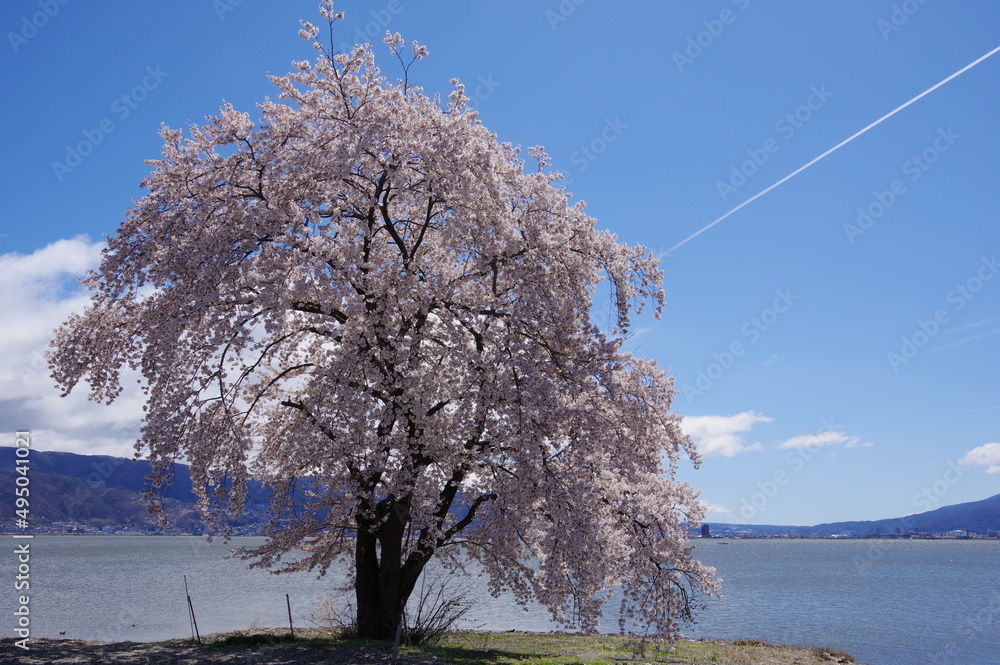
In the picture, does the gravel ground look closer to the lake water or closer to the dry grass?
the dry grass

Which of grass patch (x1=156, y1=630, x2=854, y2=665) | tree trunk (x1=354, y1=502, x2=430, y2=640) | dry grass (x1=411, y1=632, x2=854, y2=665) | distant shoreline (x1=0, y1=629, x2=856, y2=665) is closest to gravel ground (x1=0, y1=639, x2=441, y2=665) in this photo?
distant shoreline (x1=0, y1=629, x2=856, y2=665)

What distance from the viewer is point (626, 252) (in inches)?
681

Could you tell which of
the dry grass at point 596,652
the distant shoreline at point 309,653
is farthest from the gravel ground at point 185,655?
the dry grass at point 596,652

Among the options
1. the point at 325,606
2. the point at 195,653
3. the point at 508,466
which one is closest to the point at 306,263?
the point at 508,466

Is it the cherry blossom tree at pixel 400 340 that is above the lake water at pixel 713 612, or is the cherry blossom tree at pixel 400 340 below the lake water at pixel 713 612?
above

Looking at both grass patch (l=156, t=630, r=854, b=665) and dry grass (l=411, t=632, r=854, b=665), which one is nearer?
grass patch (l=156, t=630, r=854, b=665)

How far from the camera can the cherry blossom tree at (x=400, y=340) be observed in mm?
14789

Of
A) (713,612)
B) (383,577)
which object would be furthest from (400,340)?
(713,612)

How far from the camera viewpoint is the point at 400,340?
50.8 ft

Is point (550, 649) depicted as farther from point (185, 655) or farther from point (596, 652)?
point (185, 655)

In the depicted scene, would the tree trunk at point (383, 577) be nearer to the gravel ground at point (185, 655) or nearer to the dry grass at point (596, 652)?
the dry grass at point (596, 652)

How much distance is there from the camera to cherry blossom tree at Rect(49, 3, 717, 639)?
48.5 feet

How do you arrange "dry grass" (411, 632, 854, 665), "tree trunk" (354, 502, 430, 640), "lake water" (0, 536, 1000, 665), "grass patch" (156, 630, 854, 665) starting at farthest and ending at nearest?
"lake water" (0, 536, 1000, 665), "tree trunk" (354, 502, 430, 640), "dry grass" (411, 632, 854, 665), "grass patch" (156, 630, 854, 665)

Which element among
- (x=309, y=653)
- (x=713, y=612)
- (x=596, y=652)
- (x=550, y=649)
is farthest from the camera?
(x=713, y=612)
